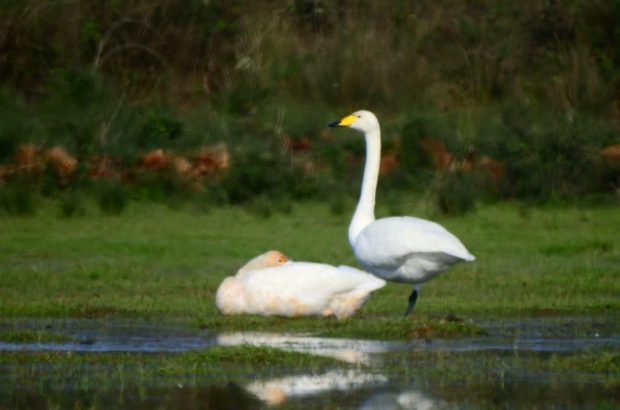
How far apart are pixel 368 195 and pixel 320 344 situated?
2.63 m

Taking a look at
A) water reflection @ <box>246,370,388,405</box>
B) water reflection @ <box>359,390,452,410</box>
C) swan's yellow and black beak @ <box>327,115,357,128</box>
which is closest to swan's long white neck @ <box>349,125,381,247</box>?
swan's yellow and black beak @ <box>327,115,357,128</box>

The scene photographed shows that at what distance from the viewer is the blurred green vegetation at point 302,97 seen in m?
17.9

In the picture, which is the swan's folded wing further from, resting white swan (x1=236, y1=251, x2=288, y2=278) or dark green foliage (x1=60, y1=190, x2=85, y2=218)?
dark green foliage (x1=60, y1=190, x2=85, y2=218)

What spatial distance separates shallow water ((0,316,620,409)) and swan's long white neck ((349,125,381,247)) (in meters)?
1.71

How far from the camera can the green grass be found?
1134 cm

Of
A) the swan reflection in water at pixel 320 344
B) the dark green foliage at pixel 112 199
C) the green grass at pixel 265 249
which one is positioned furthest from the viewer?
the dark green foliage at pixel 112 199

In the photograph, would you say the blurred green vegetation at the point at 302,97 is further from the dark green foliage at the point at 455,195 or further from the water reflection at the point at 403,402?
the water reflection at the point at 403,402

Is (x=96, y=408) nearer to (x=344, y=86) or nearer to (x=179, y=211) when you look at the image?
(x=179, y=211)

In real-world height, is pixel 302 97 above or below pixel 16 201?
above

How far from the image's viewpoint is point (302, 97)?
21.8 metres

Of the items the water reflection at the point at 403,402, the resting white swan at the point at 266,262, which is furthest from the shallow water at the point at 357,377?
the resting white swan at the point at 266,262

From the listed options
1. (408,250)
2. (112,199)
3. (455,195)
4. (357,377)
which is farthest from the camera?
(112,199)

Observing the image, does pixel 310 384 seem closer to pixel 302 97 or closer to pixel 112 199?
pixel 112 199

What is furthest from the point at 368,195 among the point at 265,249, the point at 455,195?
the point at 455,195
